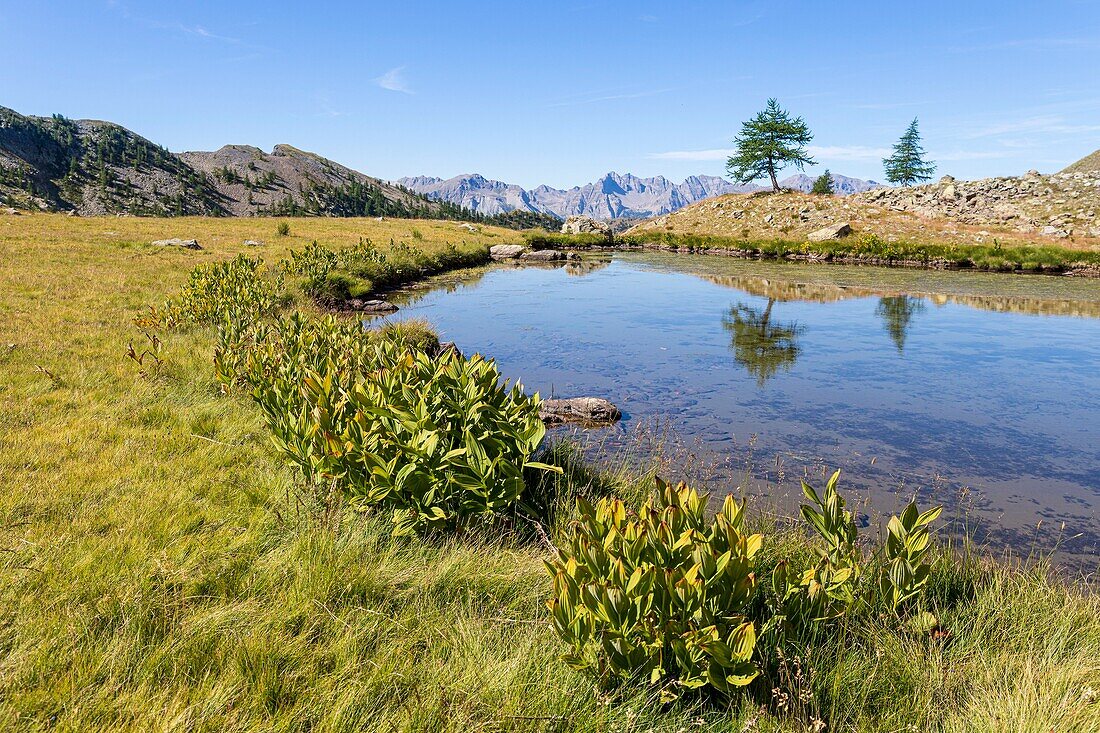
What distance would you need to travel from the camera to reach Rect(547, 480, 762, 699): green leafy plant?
3053mm

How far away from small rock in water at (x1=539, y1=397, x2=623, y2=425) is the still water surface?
0.42 metres

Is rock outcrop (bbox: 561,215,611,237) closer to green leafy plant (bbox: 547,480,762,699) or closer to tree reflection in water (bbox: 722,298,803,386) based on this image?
tree reflection in water (bbox: 722,298,803,386)

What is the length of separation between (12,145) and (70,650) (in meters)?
267

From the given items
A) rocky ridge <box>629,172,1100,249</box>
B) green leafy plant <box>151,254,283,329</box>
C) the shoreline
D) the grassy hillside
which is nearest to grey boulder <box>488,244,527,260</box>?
the shoreline

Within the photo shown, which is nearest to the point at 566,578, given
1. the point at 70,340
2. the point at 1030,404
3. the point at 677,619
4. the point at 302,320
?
the point at 677,619

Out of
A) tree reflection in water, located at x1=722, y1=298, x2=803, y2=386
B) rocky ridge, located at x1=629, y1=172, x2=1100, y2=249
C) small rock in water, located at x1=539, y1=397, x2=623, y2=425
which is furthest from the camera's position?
rocky ridge, located at x1=629, y1=172, x2=1100, y2=249

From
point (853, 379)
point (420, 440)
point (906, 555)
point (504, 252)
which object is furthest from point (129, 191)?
point (906, 555)

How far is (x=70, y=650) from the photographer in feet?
10.3

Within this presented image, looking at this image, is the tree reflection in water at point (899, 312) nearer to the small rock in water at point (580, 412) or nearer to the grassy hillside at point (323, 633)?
the small rock in water at point (580, 412)

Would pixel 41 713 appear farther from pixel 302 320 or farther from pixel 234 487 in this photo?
pixel 302 320

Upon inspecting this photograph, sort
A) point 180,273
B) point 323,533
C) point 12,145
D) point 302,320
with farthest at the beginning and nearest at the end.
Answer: point 12,145 < point 180,273 < point 302,320 < point 323,533

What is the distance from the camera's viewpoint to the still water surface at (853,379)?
797 cm

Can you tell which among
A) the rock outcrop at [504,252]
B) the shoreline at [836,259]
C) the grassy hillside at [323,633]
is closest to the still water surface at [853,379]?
the grassy hillside at [323,633]

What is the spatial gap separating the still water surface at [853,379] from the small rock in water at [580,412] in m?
0.42
